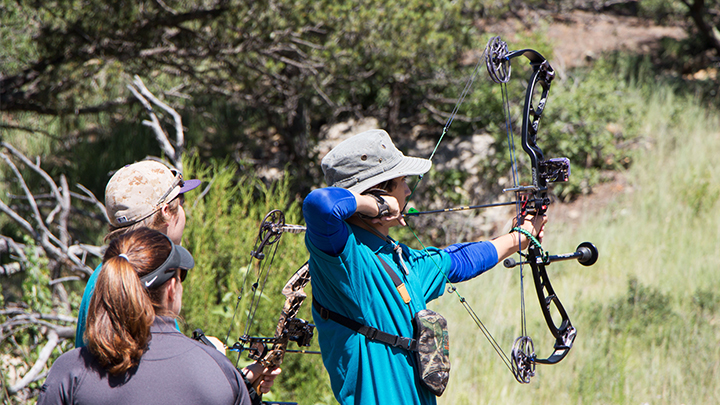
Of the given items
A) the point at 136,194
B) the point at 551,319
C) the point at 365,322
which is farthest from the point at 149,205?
the point at 551,319

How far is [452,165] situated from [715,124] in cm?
400

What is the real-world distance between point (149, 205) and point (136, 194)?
64 millimetres

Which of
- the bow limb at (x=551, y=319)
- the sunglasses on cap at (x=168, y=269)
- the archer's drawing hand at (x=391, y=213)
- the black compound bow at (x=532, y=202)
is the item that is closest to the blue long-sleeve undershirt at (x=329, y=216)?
the archer's drawing hand at (x=391, y=213)

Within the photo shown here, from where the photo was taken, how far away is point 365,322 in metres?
1.82

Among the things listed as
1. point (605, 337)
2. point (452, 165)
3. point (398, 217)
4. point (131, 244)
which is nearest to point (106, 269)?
point (131, 244)

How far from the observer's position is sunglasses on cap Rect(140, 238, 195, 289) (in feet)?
4.97

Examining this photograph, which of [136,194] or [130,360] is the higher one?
[136,194]

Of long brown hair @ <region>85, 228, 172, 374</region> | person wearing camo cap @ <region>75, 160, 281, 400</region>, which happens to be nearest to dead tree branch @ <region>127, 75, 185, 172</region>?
person wearing camo cap @ <region>75, 160, 281, 400</region>

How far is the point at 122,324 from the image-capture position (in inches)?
55.7

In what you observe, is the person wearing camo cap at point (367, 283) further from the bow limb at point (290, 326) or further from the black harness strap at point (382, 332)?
the bow limb at point (290, 326)

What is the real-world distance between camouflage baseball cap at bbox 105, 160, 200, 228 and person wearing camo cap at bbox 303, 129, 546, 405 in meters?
0.68

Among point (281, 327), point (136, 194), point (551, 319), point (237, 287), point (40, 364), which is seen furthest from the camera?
point (237, 287)

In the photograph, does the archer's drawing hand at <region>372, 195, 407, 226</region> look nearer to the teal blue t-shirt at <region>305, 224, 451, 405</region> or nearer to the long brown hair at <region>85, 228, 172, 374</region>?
the teal blue t-shirt at <region>305, 224, 451, 405</region>

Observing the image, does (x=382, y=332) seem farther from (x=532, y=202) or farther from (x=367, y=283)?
A: (x=532, y=202)
